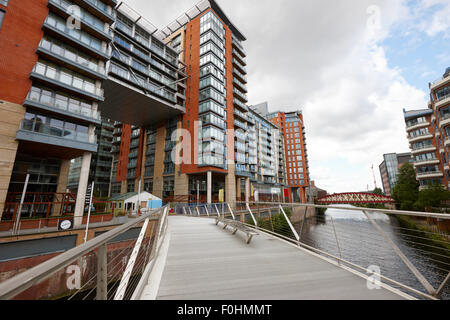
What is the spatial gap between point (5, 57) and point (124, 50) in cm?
1651

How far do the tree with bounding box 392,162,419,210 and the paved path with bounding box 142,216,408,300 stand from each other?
37.5 m

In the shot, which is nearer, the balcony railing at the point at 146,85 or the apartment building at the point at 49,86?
the apartment building at the point at 49,86

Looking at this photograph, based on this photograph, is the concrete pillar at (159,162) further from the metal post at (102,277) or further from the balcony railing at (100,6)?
the metal post at (102,277)

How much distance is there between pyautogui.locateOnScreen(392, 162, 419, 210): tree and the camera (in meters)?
30.0

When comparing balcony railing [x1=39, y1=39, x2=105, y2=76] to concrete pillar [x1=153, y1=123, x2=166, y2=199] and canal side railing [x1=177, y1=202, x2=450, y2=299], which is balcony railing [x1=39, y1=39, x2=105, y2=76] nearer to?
canal side railing [x1=177, y1=202, x2=450, y2=299]

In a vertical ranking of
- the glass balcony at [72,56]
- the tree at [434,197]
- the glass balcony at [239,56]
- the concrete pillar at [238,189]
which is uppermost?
the glass balcony at [239,56]

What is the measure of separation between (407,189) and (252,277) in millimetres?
43050

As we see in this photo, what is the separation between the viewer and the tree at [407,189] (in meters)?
30.0

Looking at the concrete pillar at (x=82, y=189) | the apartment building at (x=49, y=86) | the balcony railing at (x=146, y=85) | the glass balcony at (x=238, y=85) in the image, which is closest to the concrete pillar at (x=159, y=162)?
the balcony railing at (x=146, y=85)

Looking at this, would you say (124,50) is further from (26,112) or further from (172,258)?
(172,258)

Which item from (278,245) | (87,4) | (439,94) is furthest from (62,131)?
(439,94)

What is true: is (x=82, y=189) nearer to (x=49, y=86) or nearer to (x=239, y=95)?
(x=49, y=86)

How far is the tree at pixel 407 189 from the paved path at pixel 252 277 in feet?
123

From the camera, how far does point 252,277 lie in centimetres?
318
